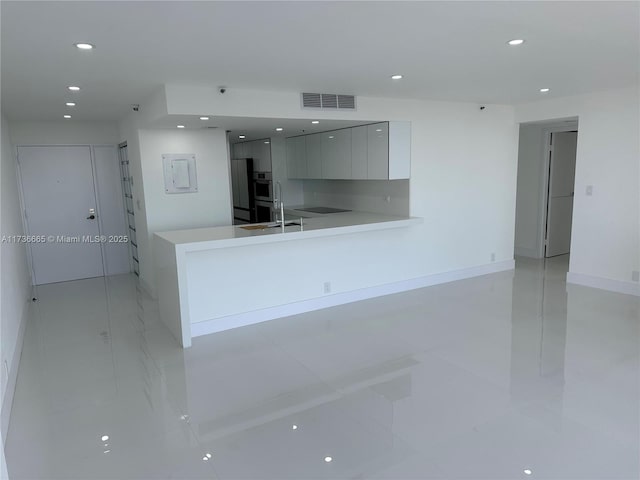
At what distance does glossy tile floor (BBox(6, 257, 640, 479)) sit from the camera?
241 cm

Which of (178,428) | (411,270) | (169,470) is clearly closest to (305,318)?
(411,270)

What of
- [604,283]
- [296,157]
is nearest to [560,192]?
[604,283]

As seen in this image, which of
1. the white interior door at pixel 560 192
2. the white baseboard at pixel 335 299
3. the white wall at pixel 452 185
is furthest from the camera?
the white interior door at pixel 560 192

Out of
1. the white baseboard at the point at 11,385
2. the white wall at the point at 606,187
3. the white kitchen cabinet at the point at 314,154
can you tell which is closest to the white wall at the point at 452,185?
the white wall at the point at 606,187

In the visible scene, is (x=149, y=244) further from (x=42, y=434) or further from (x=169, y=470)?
(x=169, y=470)

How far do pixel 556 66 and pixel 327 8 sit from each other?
2.49m

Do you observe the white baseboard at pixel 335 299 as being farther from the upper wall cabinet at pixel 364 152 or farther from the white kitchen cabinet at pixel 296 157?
the white kitchen cabinet at pixel 296 157

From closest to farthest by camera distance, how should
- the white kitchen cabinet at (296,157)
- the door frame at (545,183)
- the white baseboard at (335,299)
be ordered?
the white baseboard at (335,299) → the white kitchen cabinet at (296,157) → the door frame at (545,183)

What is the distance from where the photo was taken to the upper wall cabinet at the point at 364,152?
517 cm

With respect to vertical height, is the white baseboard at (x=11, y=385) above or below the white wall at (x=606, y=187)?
below

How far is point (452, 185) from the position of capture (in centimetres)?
583

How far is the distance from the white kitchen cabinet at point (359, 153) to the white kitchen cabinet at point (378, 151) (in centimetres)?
7

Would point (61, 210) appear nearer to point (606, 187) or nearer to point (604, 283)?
point (606, 187)

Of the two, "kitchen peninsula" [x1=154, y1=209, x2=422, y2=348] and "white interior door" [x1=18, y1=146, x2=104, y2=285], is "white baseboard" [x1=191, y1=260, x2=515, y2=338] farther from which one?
"white interior door" [x1=18, y1=146, x2=104, y2=285]
